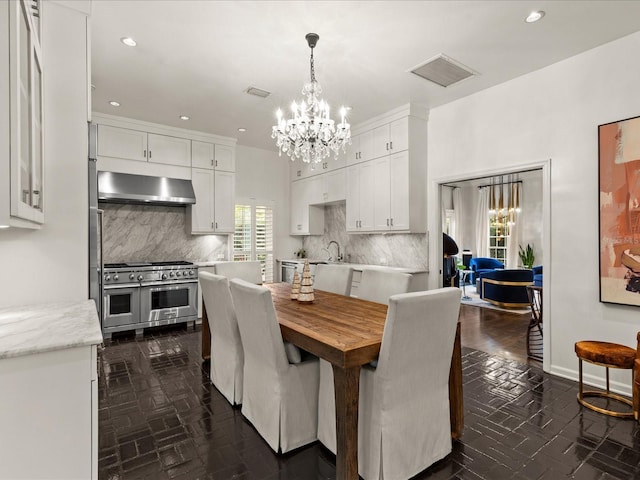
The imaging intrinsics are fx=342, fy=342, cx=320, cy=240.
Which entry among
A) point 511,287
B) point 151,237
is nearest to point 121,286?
point 151,237

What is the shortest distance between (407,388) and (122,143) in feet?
16.4

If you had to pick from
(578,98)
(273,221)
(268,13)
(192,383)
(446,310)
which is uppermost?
(268,13)

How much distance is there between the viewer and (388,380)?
1730mm

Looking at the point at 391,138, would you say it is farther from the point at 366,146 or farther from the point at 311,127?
the point at 311,127

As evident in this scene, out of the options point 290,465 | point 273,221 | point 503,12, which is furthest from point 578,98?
point 273,221

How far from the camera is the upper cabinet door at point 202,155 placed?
216 inches

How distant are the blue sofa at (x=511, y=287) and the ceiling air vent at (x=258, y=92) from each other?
506 centimetres

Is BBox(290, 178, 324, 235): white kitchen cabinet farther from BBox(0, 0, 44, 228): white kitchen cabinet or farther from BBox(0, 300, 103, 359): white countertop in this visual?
BBox(0, 0, 44, 228): white kitchen cabinet

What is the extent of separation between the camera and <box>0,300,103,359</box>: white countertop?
1308 mm

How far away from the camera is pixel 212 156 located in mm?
5672

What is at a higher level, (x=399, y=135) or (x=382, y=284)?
(x=399, y=135)

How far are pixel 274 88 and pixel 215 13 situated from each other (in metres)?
1.34

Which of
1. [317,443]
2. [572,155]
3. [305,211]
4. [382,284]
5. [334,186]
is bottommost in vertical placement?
[317,443]

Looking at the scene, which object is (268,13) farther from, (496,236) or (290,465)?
(496,236)
